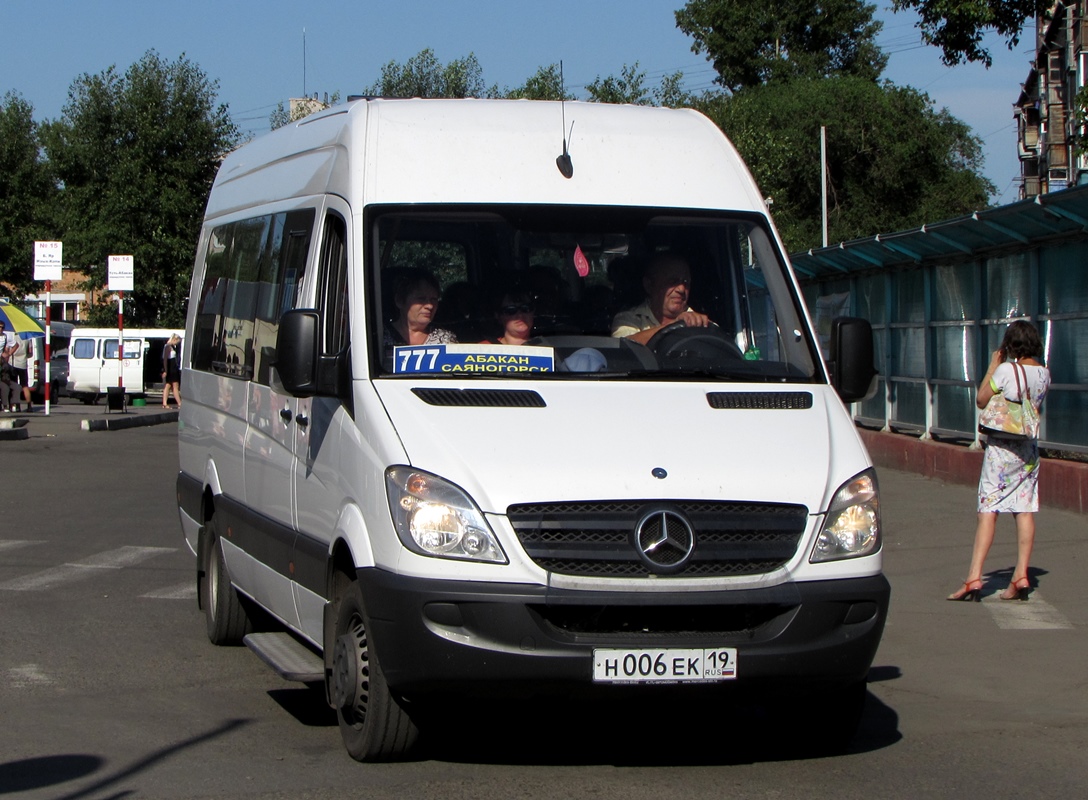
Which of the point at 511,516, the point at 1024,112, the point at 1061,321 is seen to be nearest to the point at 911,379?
the point at 1061,321

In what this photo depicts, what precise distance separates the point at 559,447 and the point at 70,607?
528cm

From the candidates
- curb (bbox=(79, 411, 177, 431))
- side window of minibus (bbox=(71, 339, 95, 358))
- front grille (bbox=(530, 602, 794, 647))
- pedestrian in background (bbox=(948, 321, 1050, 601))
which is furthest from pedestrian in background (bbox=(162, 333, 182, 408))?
front grille (bbox=(530, 602, 794, 647))

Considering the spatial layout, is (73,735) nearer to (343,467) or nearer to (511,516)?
(343,467)

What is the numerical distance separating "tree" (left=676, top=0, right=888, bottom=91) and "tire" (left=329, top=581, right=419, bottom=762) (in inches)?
2776

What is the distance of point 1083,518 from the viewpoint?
14398mm

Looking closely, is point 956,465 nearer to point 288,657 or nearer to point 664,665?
point 288,657

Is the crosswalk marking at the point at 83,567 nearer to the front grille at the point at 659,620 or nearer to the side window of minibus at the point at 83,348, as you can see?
the front grille at the point at 659,620

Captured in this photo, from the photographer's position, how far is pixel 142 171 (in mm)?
53062

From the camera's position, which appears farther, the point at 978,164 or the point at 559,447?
the point at 978,164

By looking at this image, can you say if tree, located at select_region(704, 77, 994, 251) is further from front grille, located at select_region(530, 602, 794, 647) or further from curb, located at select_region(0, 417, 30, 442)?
front grille, located at select_region(530, 602, 794, 647)

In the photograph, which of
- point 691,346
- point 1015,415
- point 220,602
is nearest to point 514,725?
point 691,346

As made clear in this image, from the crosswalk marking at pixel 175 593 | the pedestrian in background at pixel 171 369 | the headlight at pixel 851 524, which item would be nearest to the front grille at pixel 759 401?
the headlight at pixel 851 524

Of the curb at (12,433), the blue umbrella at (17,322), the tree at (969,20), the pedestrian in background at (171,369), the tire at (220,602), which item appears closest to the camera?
the tire at (220,602)

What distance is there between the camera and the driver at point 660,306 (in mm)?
6402
